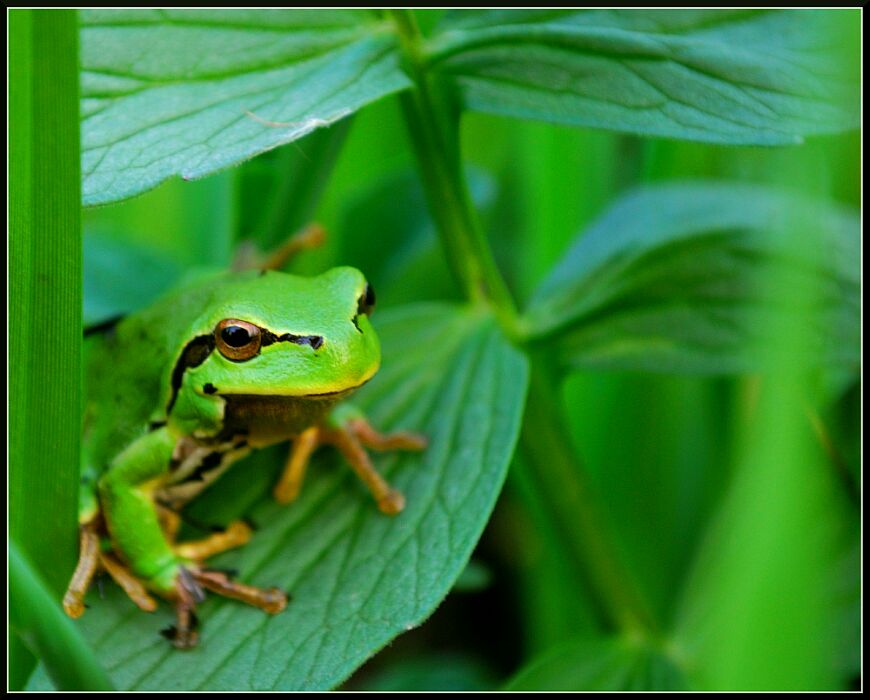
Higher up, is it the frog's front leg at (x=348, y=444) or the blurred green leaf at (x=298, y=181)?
the blurred green leaf at (x=298, y=181)

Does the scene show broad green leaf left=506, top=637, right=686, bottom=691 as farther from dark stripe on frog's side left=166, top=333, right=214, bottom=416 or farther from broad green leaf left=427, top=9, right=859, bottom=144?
broad green leaf left=427, top=9, right=859, bottom=144

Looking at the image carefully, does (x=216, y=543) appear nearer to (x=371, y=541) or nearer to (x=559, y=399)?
(x=371, y=541)

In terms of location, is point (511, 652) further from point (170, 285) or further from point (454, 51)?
point (454, 51)

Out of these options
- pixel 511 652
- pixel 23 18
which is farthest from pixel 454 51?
pixel 511 652

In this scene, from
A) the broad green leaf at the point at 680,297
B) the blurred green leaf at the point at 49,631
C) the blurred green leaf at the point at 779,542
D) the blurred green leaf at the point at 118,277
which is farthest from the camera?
the blurred green leaf at the point at 118,277

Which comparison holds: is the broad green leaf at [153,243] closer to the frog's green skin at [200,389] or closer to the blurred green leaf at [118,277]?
the blurred green leaf at [118,277]

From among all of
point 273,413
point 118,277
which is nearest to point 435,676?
point 273,413

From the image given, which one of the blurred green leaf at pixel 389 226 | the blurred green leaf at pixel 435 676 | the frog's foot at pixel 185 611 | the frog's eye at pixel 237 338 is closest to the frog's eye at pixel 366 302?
the frog's eye at pixel 237 338
